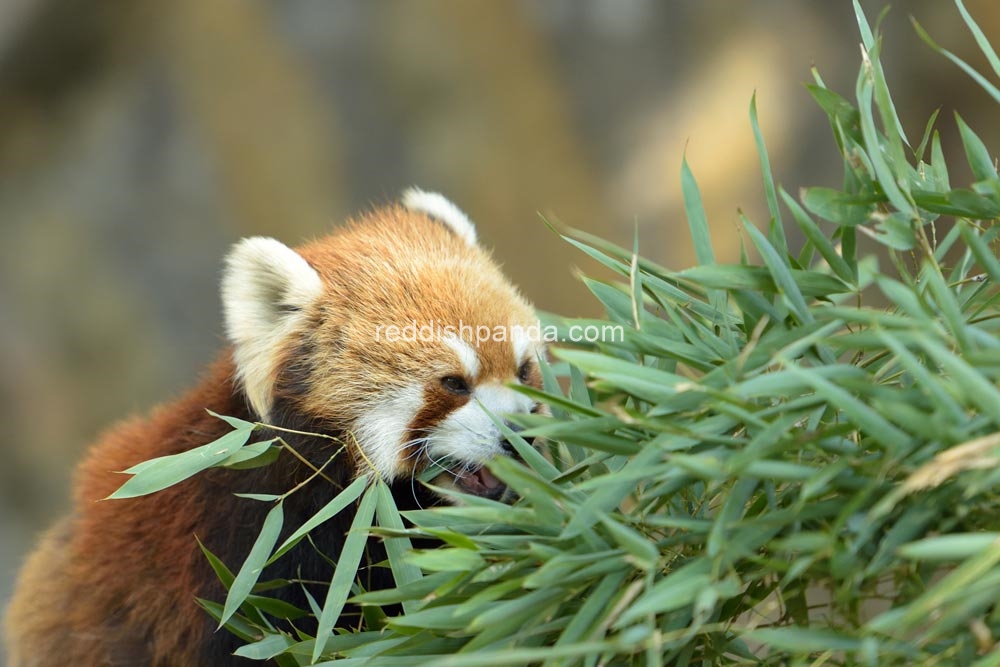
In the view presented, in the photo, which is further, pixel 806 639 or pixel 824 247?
pixel 824 247

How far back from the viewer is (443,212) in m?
2.87

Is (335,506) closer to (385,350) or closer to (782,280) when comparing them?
(385,350)

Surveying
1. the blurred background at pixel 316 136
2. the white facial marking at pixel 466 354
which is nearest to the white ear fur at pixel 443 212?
the white facial marking at pixel 466 354

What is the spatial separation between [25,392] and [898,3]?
602 centimetres

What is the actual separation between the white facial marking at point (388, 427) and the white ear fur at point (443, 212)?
71 centimetres

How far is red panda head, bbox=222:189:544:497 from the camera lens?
2.23m

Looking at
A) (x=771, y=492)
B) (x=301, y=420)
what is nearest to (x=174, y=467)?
(x=301, y=420)

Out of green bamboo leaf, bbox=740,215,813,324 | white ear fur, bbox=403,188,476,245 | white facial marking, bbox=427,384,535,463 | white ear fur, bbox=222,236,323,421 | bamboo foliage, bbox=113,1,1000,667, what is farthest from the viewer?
white ear fur, bbox=403,188,476,245

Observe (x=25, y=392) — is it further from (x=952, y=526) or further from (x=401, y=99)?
(x=952, y=526)

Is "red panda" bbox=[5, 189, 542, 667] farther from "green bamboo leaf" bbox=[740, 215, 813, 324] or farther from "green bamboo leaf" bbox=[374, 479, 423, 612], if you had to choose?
"green bamboo leaf" bbox=[740, 215, 813, 324]

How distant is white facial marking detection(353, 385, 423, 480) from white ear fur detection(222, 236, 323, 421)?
0.29m

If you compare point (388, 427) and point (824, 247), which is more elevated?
point (824, 247)

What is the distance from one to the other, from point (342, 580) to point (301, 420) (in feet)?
1.96

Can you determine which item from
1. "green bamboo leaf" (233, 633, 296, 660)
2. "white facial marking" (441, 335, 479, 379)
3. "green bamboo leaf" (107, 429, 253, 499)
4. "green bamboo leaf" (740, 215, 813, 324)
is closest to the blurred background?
"white facial marking" (441, 335, 479, 379)
